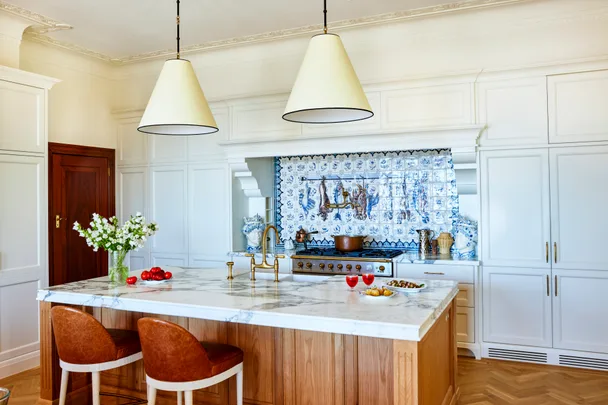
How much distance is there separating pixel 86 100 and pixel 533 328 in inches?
201

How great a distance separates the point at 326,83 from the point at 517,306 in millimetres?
2877

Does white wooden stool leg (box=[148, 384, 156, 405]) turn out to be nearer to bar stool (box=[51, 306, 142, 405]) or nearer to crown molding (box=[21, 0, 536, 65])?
bar stool (box=[51, 306, 142, 405])

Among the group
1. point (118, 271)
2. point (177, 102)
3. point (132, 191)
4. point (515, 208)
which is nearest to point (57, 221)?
point (132, 191)

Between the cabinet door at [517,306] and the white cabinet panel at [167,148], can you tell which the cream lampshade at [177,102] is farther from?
the cabinet door at [517,306]

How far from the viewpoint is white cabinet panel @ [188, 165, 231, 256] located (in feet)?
17.6

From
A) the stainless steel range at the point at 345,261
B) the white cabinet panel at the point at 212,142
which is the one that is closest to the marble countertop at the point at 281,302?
the stainless steel range at the point at 345,261

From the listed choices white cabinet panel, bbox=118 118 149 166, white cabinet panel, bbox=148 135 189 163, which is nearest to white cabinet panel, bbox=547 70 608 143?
white cabinet panel, bbox=148 135 189 163

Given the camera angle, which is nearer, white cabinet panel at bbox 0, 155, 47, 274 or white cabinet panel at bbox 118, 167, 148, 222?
white cabinet panel at bbox 0, 155, 47, 274

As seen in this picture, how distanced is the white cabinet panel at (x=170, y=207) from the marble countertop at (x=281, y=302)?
2.06 meters

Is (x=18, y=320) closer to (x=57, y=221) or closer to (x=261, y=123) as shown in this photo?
(x=57, y=221)

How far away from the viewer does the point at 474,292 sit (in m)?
4.36

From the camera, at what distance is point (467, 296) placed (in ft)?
14.4

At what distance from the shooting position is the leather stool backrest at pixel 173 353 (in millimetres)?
2418

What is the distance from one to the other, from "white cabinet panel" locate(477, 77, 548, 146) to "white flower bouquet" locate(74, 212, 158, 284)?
2.94 metres
